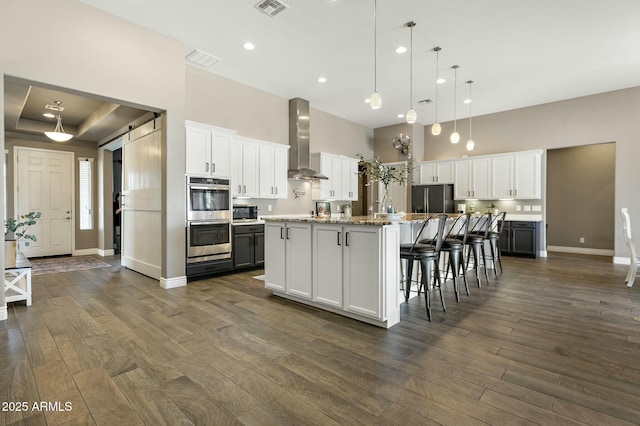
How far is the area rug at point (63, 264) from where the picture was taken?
5.50 metres

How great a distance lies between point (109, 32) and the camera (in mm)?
3773

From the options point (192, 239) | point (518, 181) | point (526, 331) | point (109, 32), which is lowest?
point (526, 331)

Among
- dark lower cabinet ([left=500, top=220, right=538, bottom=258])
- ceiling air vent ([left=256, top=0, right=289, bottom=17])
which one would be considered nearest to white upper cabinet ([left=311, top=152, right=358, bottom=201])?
dark lower cabinet ([left=500, top=220, right=538, bottom=258])

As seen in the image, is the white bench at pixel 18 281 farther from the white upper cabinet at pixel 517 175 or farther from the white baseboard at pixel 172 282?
the white upper cabinet at pixel 517 175

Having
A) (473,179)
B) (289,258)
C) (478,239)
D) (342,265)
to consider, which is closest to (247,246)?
(289,258)

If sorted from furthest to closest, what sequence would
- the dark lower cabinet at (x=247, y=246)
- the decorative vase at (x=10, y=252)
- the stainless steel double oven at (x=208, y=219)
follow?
1. the dark lower cabinet at (x=247, y=246)
2. the stainless steel double oven at (x=208, y=219)
3. the decorative vase at (x=10, y=252)

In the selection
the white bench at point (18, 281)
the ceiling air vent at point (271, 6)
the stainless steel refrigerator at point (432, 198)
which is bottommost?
the white bench at point (18, 281)

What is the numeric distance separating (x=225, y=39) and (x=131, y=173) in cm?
299

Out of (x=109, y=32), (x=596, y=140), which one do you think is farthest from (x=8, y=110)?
(x=596, y=140)

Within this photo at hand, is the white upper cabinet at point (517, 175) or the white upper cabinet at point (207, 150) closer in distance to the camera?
the white upper cabinet at point (207, 150)

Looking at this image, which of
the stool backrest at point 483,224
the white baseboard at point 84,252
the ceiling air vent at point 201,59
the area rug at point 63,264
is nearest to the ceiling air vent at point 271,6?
the ceiling air vent at point 201,59

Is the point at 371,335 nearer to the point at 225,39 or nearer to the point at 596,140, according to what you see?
the point at 225,39

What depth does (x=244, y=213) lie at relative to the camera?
A: 5.80 m

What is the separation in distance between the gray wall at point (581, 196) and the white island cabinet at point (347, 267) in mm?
7344
